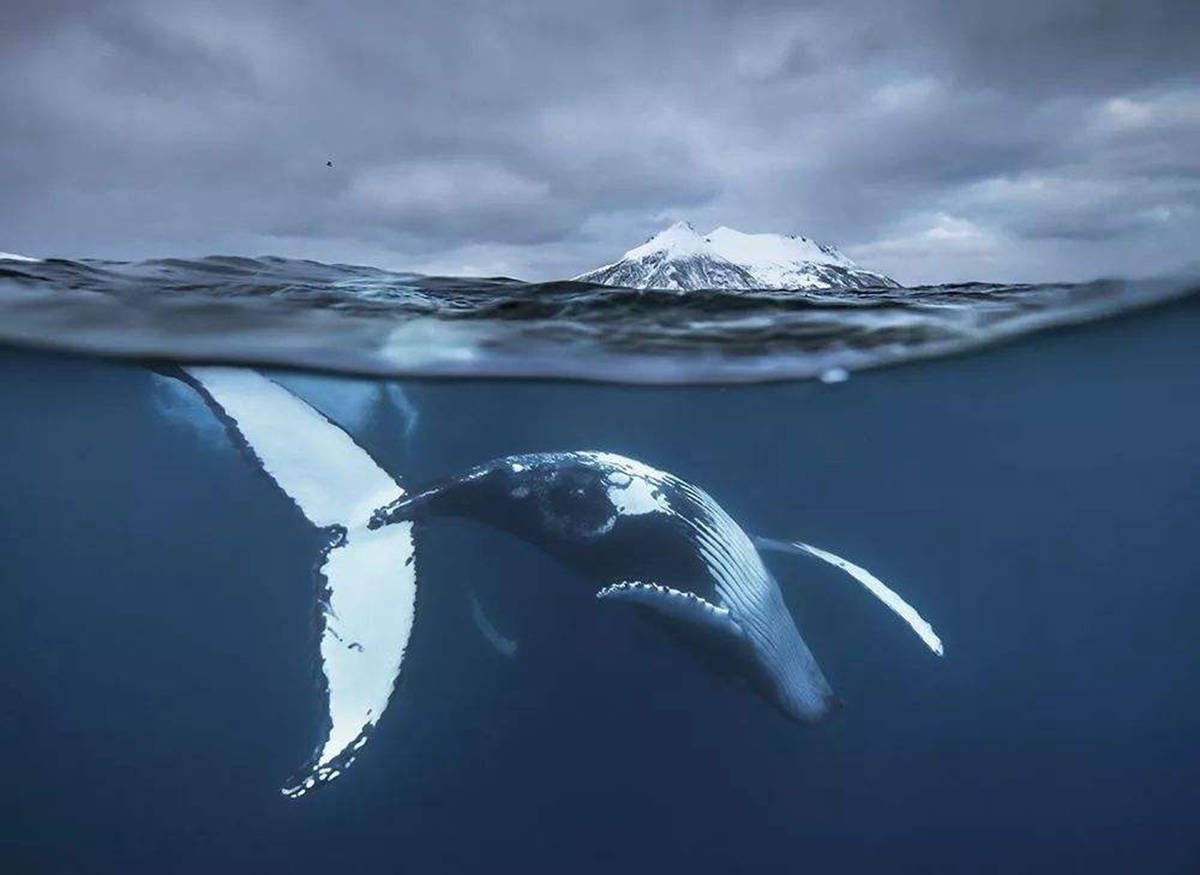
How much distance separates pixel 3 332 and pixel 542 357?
7531mm

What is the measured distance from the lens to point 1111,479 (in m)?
22.7

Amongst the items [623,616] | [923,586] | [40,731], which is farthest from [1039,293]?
[40,731]

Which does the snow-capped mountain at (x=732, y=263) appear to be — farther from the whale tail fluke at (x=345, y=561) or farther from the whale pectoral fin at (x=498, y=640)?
the whale tail fluke at (x=345, y=561)

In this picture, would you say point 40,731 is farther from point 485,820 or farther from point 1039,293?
point 1039,293

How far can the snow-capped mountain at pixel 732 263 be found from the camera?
15000 millimetres

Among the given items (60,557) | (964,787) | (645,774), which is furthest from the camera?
(60,557)

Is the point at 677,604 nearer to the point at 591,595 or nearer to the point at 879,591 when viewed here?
the point at 879,591

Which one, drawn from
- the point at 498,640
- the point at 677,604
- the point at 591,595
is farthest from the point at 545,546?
the point at 498,640

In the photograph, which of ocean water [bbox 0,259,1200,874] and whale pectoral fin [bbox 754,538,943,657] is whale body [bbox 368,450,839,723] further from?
whale pectoral fin [bbox 754,538,943,657]

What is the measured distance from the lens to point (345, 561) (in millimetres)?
7039

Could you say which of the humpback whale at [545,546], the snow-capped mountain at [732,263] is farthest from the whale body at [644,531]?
the snow-capped mountain at [732,263]

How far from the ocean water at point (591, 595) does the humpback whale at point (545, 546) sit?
0.91 feet

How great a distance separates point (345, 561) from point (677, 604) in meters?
3.19

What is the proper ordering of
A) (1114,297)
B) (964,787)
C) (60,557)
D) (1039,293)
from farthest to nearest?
(60,557), (964,787), (1114,297), (1039,293)
